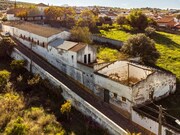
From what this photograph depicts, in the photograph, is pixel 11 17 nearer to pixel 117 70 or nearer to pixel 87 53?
pixel 87 53

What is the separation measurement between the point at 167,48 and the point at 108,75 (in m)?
23.2

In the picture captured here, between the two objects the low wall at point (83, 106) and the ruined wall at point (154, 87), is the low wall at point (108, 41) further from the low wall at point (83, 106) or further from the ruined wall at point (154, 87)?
the ruined wall at point (154, 87)

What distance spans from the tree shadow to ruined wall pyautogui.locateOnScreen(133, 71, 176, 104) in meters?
23.2

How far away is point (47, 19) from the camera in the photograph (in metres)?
70.4

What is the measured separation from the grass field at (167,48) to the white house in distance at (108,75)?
749 centimetres

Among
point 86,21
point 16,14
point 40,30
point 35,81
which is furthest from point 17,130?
point 16,14

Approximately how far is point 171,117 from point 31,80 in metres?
17.1

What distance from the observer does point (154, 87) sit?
30.0 meters

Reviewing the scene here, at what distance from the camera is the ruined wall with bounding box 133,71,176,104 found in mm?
28413

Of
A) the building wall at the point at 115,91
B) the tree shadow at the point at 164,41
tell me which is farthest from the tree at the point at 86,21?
the building wall at the point at 115,91

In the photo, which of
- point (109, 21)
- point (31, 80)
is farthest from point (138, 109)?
point (109, 21)

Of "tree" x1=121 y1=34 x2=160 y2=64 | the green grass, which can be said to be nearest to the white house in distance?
"tree" x1=121 y1=34 x2=160 y2=64

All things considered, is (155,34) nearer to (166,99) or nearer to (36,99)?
(166,99)

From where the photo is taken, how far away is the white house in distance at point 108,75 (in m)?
28.7
